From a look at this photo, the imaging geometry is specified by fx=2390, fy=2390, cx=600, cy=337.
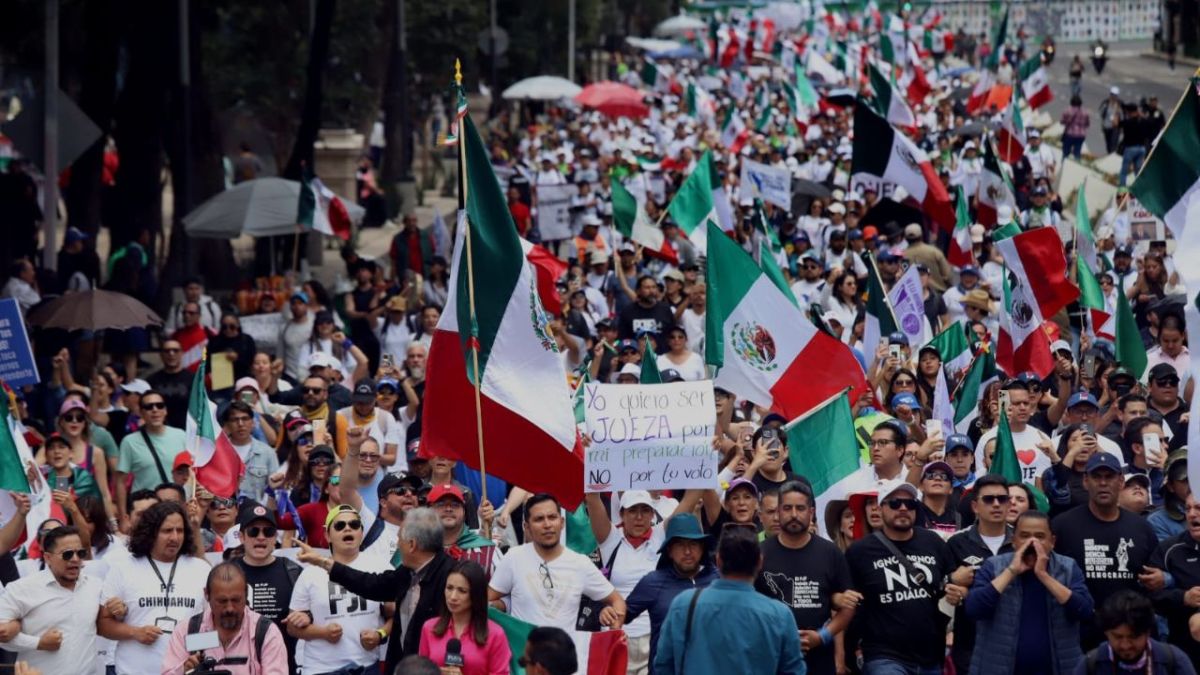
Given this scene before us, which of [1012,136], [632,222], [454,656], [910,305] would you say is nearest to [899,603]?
[454,656]

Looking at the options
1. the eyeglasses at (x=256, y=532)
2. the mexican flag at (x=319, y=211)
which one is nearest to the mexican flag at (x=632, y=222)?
the mexican flag at (x=319, y=211)

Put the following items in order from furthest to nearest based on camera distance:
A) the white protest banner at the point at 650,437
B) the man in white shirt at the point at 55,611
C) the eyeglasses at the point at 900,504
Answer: the white protest banner at the point at 650,437 → the man in white shirt at the point at 55,611 → the eyeglasses at the point at 900,504

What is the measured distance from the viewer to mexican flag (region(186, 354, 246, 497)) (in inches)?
491

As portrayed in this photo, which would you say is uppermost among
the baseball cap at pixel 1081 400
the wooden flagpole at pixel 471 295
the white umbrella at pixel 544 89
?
the wooden flagpole at pixel 471 295

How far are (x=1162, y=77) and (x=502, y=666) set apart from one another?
55.8 meters

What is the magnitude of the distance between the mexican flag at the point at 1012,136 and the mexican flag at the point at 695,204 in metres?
5.87

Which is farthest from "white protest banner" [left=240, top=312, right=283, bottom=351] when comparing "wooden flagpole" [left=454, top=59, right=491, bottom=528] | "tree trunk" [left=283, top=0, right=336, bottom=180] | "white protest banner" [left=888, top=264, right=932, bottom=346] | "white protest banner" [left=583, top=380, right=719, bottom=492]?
"tree trunk" [left=283, top=0, right=336, bottom=180]

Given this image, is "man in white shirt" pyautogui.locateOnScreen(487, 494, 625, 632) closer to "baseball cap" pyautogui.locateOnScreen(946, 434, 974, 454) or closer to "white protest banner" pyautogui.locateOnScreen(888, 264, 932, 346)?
"baseball cap" pyautogui.locateOnScreen(946, 434, 974, 454)

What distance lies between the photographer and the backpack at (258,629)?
9.14 metres

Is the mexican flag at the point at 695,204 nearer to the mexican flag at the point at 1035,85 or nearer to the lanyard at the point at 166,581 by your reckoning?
the lanyard at the point at 166,581

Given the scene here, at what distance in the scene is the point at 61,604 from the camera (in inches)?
386

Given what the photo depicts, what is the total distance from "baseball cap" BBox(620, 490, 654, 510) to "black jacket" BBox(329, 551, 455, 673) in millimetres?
1430

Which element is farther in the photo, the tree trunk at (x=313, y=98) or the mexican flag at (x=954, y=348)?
the tree trunk at (x=313, y=98)

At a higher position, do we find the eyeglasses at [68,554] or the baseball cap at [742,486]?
the baseball cap at [742,486]
